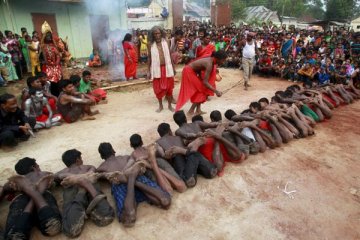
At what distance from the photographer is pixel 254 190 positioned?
327cm

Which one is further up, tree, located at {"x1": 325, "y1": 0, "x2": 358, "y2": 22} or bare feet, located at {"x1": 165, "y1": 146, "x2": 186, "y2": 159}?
tree, located at {"x1": 325, "y1": 0, "x2": 358, "y2": 22}

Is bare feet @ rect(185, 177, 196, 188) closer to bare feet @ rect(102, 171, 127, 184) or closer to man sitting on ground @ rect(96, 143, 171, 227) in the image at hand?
man sitting on ground @ rect(96, 143, 171, 227)

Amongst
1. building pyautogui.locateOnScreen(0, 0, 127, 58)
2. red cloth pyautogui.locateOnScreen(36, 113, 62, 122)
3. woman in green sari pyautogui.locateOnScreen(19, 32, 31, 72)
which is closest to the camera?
red cloth pyautogui.locateOnScreen(36, 113, 62, 122)

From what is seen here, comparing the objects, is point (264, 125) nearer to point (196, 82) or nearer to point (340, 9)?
point (196, 82)

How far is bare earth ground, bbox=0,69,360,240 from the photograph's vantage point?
8.79ft

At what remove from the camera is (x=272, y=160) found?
3902 millimetres

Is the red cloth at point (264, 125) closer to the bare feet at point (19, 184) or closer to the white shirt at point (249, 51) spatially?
the bare feet at point (19, 184)

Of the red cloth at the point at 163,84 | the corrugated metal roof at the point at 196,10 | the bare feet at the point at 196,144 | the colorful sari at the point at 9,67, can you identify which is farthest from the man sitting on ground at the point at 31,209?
the corrugated metal roof at the point at 196,10

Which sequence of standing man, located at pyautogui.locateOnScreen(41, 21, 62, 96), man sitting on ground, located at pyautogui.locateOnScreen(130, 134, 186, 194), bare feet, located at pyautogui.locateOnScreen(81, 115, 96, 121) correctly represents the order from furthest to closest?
standing man, located at pyautogui.locateOnScreen(41, 21, 62, 96)
bare feet, located at pyautogui.locateOnScreen(81, 115, 96, 121)
man sitting on ground, located at pyautogui.locateOnScreen(130, 134, 186, 194)

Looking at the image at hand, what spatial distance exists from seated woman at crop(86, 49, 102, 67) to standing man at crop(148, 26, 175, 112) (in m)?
6.34


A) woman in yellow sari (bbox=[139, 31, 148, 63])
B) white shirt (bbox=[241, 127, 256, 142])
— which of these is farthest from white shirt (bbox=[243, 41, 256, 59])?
woman in yellow sari (bbox=[139, 31, 148, 63])

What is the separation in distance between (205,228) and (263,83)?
6.72m

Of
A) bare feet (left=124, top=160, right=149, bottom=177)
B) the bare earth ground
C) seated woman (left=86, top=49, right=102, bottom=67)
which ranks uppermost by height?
seated woman (left=86, top=49, right=102, bottom=67)

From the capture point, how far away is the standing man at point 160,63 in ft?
18.4
